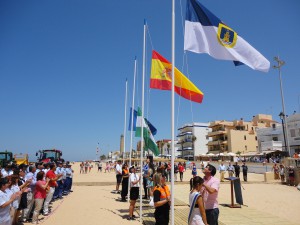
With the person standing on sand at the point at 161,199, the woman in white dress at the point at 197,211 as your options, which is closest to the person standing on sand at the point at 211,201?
the woman in white dress at the point at 197,211

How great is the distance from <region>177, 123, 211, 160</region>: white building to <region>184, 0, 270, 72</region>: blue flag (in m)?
94.9

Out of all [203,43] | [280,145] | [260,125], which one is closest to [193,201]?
[203,43]

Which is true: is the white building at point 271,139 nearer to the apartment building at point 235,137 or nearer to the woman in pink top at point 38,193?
the apartment building at point 235,137

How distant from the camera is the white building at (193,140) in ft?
335

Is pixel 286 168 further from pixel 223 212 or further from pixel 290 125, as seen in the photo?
pixel 290 125

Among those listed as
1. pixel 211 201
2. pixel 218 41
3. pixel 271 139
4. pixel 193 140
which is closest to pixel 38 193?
pixel 211 201

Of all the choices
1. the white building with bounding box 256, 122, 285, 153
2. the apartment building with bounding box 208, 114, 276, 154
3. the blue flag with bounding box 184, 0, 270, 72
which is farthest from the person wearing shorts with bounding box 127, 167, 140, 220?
the apartment building with bounding box 208, 114, 276, 154

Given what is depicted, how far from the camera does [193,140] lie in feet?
331

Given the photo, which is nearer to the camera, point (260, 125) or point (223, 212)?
point (223, 212)

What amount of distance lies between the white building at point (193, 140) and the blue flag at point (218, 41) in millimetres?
94863

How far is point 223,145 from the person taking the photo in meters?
79.5

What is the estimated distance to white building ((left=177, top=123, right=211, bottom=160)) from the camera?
10200cm

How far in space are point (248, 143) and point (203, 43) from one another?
255 ft

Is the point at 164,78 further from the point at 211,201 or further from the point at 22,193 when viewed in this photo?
the point at 22,193
